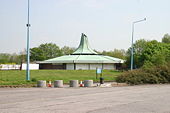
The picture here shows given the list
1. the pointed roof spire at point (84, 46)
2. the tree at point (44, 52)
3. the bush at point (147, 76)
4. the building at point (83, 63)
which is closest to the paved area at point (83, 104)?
the bush at point (147, 76)

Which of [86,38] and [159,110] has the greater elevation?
[86,38]

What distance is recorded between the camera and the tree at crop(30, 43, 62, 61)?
13375 centimetres

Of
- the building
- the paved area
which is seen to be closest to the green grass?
the paved area

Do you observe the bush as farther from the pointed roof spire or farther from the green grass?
the pointed roof spire

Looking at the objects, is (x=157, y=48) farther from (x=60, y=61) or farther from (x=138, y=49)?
(x=60, y=61)

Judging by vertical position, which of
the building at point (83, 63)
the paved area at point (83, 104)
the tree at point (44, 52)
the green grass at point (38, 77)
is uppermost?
the tree at point (44, 52)

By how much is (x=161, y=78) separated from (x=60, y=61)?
2334 inches

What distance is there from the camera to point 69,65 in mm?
91875

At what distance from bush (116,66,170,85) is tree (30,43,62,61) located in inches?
4054

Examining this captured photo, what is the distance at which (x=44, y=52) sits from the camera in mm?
136250

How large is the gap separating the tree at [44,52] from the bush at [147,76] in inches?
4054

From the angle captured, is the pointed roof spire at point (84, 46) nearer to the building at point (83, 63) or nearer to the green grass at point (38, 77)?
the building at point (83, 63)

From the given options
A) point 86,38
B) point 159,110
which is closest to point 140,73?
point 159,110

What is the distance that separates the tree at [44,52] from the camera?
439 feet
